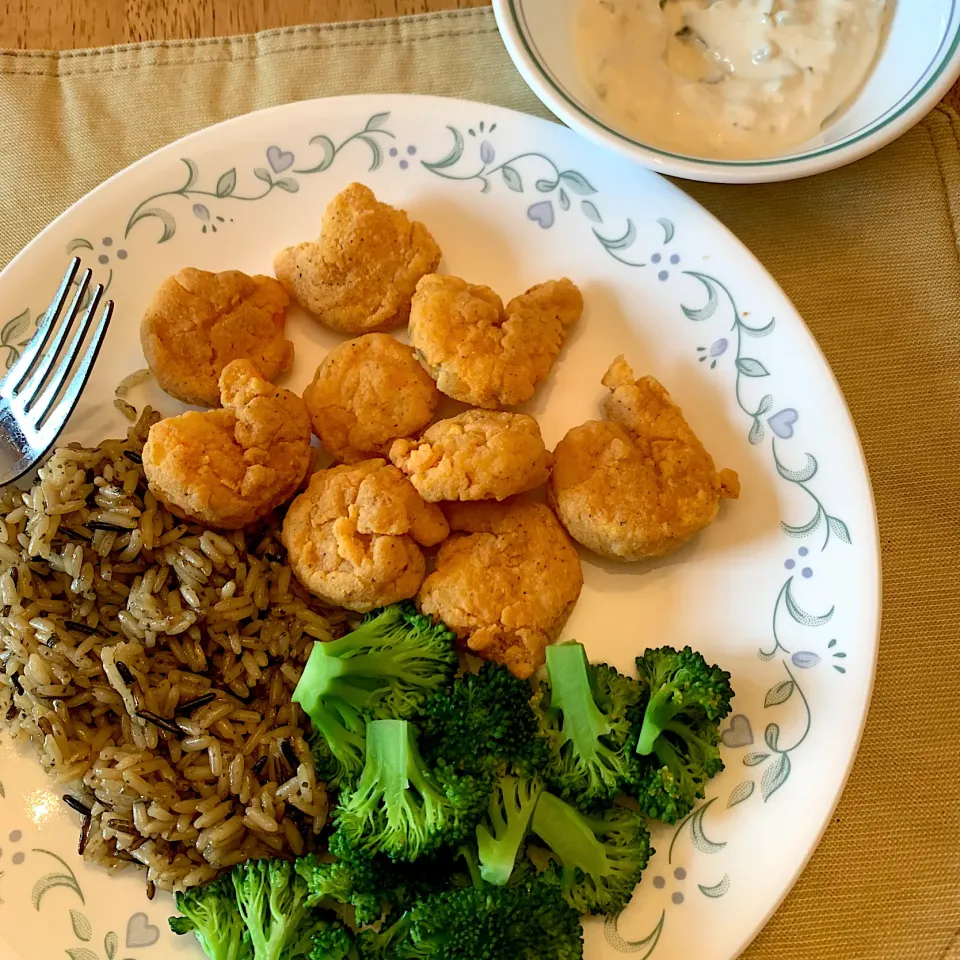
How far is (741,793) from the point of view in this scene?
2.28 m

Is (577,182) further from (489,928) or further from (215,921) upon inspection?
(215,921)

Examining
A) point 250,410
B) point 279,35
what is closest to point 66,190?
point 279,35

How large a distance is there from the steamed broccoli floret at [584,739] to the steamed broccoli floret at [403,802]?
226 mm

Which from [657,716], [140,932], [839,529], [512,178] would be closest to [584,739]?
[657,716]

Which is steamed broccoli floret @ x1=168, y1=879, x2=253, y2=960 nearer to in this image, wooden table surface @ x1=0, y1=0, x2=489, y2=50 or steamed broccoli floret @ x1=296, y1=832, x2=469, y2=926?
steamed broccoli floret @ x1=296, y1=832, x2=469, y2=926

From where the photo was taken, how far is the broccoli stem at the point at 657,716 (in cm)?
222

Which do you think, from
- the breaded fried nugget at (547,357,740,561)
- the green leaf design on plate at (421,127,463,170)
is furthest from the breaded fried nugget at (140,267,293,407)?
the breaded fried nugget at (547,357,740,561)

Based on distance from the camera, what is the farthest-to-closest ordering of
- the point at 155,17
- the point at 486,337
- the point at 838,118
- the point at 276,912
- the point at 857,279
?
the point at 155,17 < the point at 857,279 < the point at 838,118 < the point at 486,337 < the point at 276,912

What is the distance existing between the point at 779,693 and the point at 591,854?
0.66 m

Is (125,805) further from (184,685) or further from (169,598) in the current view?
(169,598)

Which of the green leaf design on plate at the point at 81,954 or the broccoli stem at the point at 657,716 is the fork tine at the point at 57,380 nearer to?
the green leaf design on plate at the point at 81,954

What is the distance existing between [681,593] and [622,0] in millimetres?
1937

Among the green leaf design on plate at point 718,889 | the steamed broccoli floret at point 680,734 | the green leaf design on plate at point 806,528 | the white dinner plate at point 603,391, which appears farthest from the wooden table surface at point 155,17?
the green leaf design on plate at point 718,889

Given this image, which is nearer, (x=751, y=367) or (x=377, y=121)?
(x=751, y=367)
